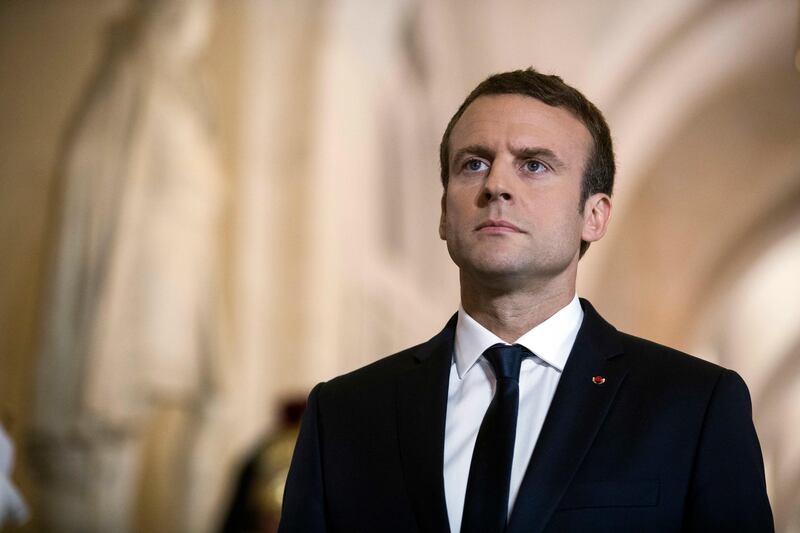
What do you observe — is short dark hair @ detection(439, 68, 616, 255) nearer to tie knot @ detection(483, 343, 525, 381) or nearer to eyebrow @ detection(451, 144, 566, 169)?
eyebrow @ detection(451, 144, 566, 169)

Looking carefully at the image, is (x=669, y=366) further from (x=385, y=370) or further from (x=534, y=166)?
(x=385, y=370)

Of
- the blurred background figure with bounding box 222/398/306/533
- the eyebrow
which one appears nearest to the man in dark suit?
the eyebrow

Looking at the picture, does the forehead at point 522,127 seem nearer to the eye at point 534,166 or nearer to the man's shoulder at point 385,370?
the eye at point 534,166

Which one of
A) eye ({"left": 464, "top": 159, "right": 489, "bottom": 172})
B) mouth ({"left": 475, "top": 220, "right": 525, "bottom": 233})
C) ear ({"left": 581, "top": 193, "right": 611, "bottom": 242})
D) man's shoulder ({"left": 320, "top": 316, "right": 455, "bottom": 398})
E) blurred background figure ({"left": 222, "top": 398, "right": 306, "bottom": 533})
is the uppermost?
eye ({"left": 464, "top": 159, "right": 489, "bottom": 172})

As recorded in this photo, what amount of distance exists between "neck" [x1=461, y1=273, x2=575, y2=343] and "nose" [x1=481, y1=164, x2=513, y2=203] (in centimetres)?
21

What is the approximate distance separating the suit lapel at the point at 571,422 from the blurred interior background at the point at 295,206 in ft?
22.5

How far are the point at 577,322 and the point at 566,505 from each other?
0.52 m

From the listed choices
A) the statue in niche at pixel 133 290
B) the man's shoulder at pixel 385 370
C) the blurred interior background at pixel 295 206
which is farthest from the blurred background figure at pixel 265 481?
the man's shoulder at pixel 385 370

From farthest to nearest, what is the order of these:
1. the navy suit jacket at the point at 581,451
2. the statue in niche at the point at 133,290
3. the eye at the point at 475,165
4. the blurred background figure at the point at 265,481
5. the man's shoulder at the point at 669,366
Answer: the statue in niche at the point at 133,290
the blurred background figure at the point at 265,481
the eye at the point at 475,165
the man's shoulder at the point at 669,366
the navy suit jacket at the point at 581,451

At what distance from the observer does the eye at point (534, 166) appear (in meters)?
2.57

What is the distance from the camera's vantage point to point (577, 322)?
8.61 ft

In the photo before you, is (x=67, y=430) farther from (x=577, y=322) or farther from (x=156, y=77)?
(x=577, y=322)

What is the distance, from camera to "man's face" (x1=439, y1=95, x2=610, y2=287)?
8.17 ft

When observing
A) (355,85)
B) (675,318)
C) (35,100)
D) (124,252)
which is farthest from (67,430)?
(675,318)
